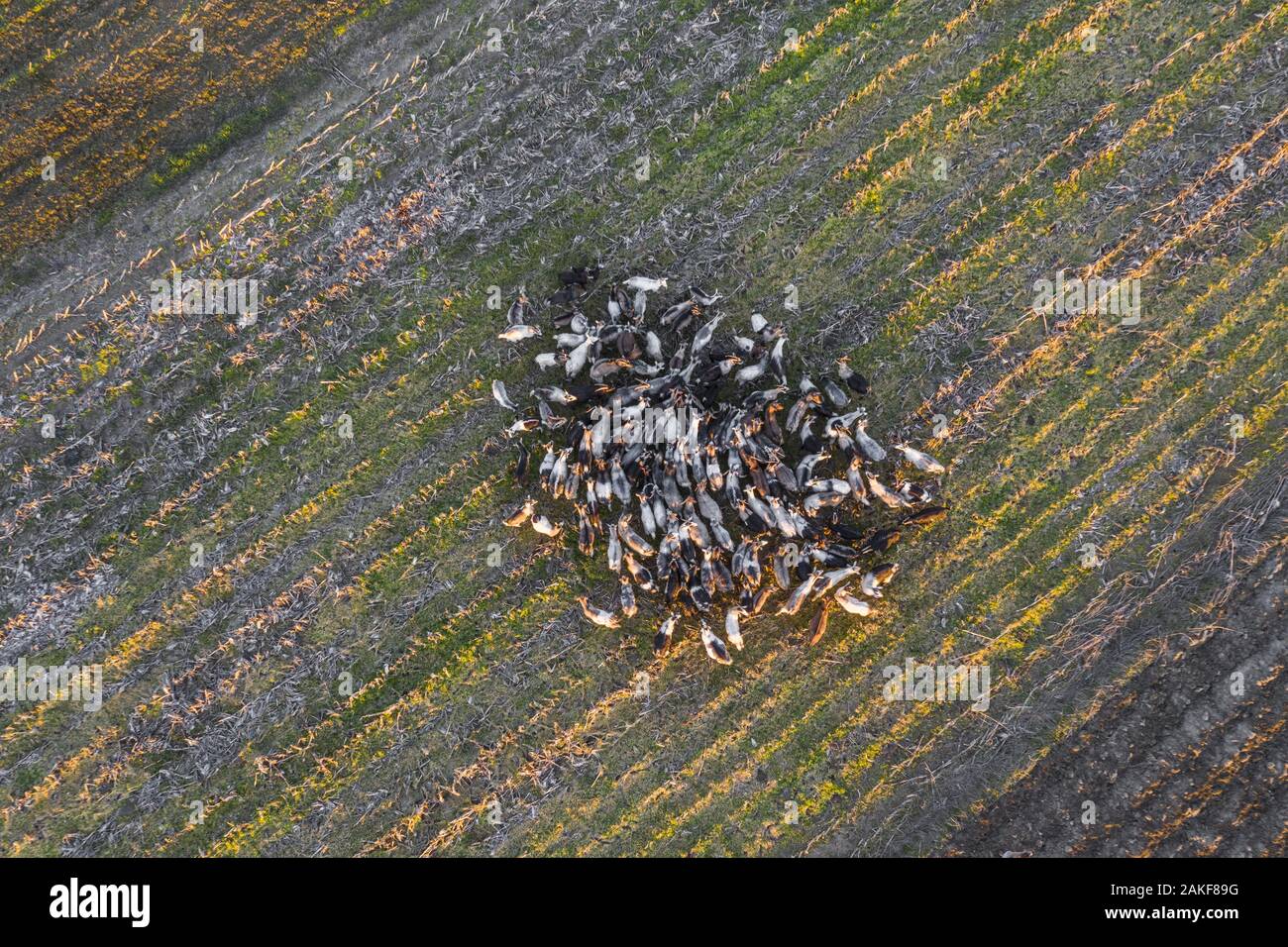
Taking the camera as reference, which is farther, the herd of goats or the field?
the field

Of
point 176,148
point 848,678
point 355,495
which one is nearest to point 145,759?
point 355,495

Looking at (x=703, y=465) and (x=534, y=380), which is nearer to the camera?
(x=703, y=465)

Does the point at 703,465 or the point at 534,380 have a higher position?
the point at 534,380

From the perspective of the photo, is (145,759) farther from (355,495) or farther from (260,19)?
(260,19)

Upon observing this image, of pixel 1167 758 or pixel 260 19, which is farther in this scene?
pixel 260 19
